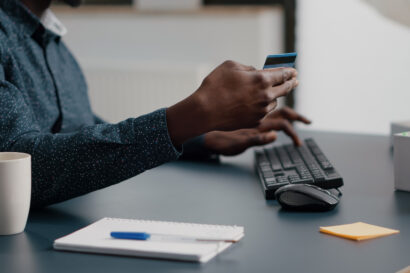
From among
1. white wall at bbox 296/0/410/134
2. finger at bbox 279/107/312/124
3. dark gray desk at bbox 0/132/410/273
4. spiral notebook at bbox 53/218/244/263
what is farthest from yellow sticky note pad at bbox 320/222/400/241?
white wall at bbox 296/0/410/134

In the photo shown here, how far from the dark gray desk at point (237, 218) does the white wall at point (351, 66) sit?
4.69 ft

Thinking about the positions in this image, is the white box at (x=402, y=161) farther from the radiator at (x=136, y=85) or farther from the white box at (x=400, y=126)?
the radiator at (x=136, y=85)

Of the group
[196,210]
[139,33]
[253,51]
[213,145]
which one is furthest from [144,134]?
[139,33]

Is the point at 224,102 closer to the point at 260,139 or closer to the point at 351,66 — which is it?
the point at 260,139

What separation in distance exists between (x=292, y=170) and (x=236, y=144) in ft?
0.88

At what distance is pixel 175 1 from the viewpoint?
10.1 feet

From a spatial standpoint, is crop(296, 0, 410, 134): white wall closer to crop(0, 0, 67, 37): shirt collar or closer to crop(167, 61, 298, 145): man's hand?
crop(0, 0, 67, 37): shirt collar

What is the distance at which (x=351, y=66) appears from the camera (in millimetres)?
2885

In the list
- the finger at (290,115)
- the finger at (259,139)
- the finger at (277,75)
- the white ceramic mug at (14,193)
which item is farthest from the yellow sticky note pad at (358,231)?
the finger at (290,115)

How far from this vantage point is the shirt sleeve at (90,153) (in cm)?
100

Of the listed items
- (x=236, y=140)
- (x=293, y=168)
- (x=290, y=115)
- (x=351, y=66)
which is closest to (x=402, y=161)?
(x=293, y=168)

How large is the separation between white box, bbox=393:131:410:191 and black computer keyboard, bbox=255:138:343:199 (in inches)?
4.4

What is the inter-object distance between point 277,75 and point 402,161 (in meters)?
0.33

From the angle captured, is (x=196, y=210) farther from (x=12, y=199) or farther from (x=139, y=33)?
(x=139, y=33)
